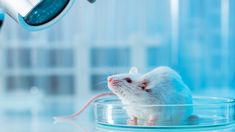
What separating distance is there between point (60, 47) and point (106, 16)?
0.28 meters

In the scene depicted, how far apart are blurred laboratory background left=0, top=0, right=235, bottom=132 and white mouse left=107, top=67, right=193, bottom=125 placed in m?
1.17

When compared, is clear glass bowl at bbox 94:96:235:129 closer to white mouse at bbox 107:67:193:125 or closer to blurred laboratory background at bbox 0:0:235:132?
white mouse at bbox 107:67:193:125

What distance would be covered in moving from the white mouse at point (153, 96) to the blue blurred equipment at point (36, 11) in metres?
0.19

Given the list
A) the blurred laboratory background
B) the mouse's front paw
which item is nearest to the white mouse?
the mouse's front paw

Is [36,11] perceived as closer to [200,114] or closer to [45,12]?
[45,12]

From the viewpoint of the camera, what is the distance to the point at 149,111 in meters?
0.88

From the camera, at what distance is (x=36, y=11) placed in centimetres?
76

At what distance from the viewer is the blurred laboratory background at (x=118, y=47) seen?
2105mm

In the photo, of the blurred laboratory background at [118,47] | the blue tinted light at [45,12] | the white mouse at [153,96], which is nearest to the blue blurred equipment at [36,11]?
the blue tinted light at [45,12]

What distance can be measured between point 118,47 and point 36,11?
4.82 ft

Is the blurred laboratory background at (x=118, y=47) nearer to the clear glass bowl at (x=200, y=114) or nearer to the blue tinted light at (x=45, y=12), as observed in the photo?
the clear glass bowl at (x=200, y=114)

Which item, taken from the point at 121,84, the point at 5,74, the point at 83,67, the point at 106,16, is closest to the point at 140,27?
the point at 106,16

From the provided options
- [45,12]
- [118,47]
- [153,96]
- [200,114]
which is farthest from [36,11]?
[118,47]

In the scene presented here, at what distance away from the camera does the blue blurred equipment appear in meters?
0.76
